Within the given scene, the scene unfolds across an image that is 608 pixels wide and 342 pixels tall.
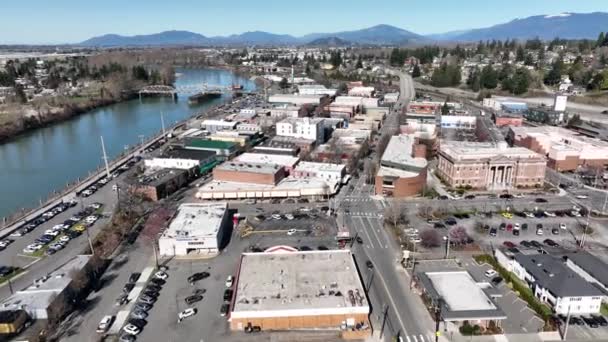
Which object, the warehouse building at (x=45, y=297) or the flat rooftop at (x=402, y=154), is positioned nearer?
the warehouse building at (x=45, y=297)

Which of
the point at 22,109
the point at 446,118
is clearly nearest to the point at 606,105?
the point at 446,118

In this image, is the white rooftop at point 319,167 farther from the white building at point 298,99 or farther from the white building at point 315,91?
the white building at point 315,91

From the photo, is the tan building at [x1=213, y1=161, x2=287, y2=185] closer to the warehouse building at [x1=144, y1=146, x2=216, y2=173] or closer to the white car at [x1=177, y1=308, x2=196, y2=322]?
the warehouse building at [x1=144, y1=146, x2=216, y2=173]

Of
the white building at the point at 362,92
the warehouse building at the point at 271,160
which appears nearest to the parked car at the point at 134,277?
the warehouse building at the point at 271,160

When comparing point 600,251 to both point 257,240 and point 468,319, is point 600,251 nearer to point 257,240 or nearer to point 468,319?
point 468,319

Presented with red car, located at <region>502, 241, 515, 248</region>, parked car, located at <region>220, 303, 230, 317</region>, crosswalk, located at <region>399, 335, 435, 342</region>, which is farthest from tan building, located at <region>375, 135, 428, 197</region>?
parked car, located at <region>220, 303, 230, 317</region>

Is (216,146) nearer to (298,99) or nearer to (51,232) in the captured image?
(51,232)

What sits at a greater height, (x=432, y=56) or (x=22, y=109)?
(x=432, y=56)
